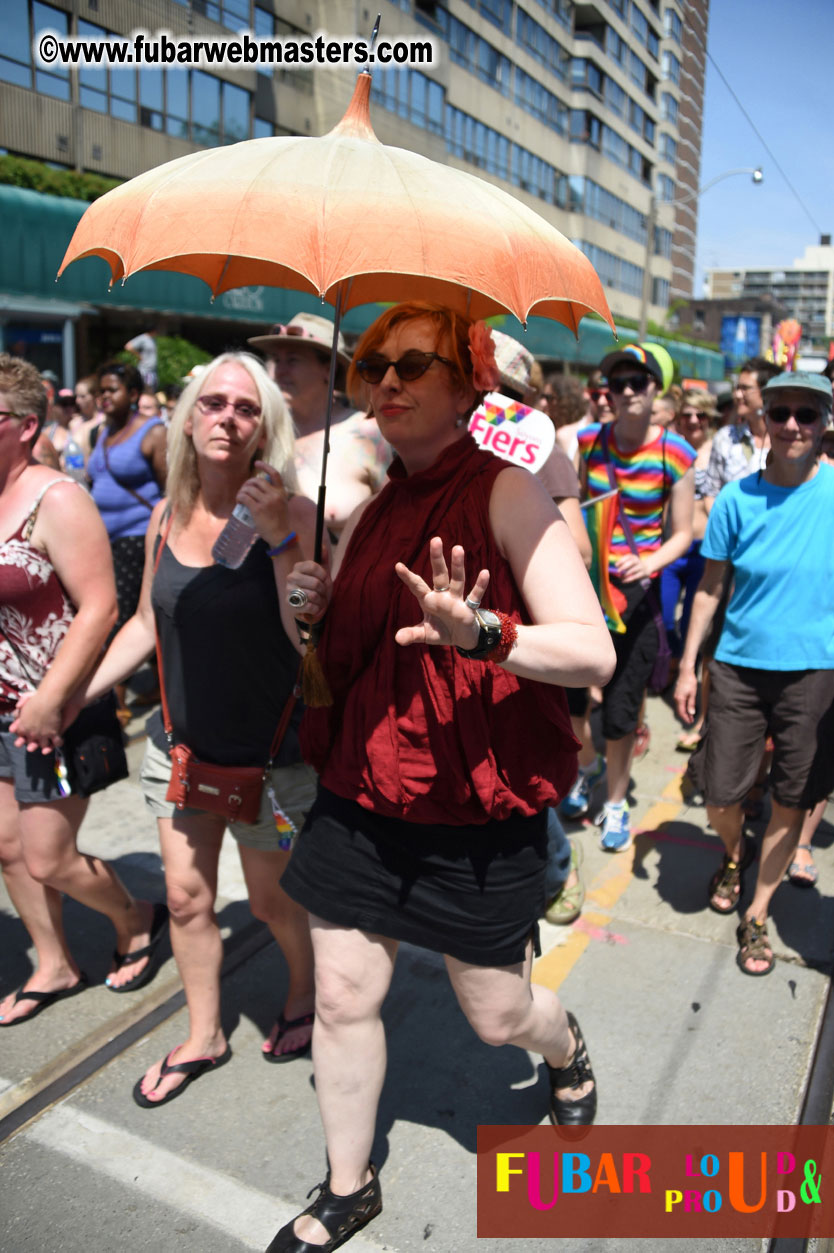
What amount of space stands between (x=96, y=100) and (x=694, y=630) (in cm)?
2424

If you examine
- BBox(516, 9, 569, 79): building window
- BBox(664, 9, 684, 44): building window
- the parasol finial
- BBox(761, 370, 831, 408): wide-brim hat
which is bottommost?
BBox(761, 370, 831, 408): wide-brim hat

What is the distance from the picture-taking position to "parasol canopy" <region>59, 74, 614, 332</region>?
181cm

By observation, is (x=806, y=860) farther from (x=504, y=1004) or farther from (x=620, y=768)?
(x=504, y=1004)

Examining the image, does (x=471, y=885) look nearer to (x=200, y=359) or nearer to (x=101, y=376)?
(x=101, y=376)

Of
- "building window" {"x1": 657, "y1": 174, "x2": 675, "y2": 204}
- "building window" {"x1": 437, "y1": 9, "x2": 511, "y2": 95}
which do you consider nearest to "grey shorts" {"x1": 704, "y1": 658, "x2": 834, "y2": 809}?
"building window" {"x1": 437, "y1": 9, "x2": 511, "y2": 95}

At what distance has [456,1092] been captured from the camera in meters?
2.91

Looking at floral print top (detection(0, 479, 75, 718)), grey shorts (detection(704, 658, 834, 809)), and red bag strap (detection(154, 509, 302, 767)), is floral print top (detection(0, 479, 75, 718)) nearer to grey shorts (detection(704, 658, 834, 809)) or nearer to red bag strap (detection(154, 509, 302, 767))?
red bag strap (detection(154, 509, 302, 767))

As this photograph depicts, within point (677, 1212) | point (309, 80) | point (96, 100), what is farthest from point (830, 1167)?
point (309, 80)

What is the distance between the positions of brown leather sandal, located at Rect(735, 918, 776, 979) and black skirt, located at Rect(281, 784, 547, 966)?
1.60 meters

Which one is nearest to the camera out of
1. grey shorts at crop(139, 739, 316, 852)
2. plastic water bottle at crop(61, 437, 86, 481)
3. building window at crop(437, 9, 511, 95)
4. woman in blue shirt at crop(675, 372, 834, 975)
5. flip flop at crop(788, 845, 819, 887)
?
grey shorts at crop(139, 739, 316, 852)

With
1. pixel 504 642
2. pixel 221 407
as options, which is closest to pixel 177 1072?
pixel 504 642

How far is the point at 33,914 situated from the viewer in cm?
327

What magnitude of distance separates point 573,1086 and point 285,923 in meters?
0.97

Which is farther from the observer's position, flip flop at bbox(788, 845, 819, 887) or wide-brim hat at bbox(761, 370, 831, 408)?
flip flop at bbox(788, 845, 819, 887)
